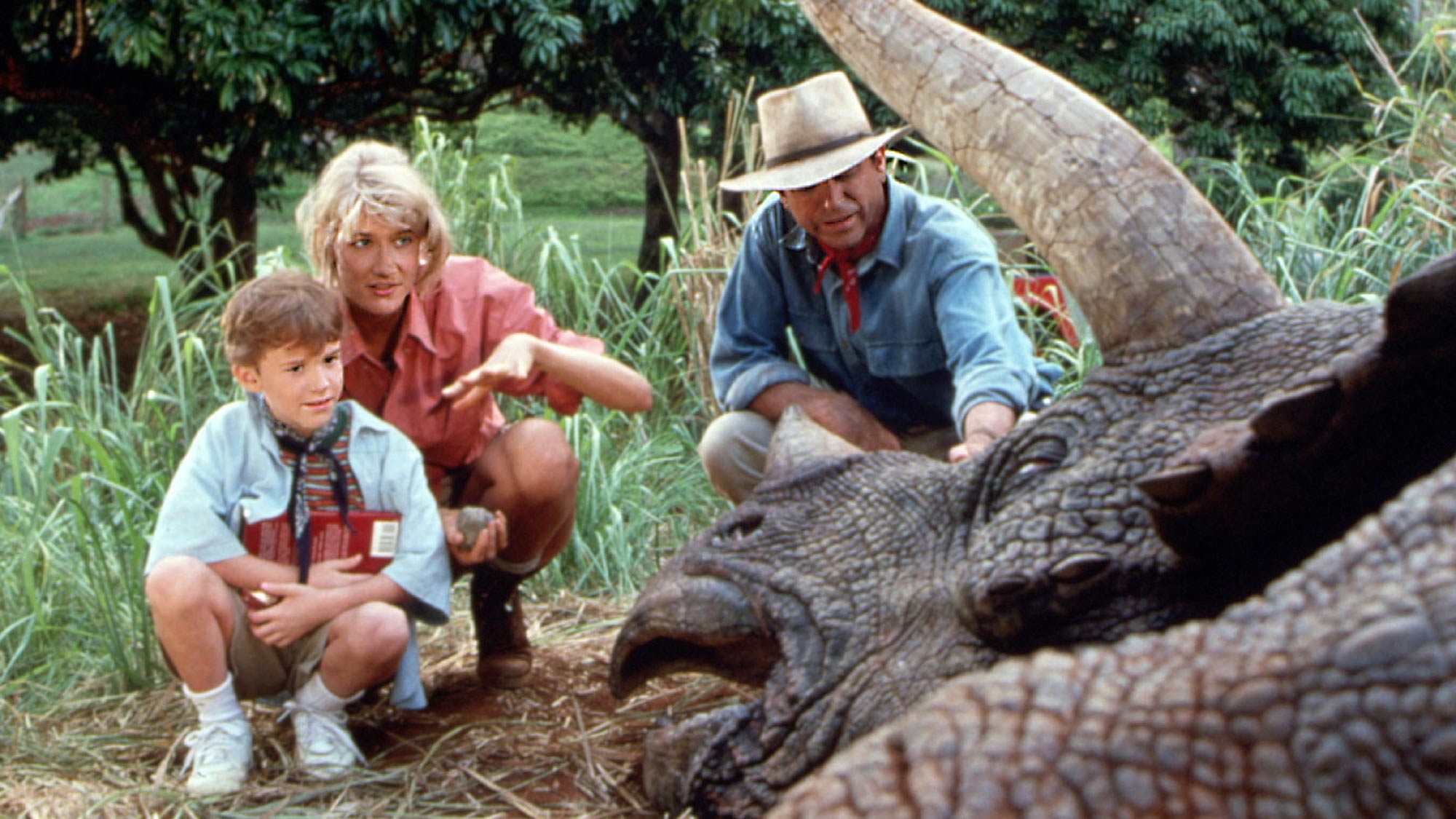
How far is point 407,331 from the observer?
11.6 feet

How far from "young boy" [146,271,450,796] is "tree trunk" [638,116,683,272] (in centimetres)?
737

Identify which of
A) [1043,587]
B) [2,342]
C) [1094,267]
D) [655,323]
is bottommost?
[2,342]

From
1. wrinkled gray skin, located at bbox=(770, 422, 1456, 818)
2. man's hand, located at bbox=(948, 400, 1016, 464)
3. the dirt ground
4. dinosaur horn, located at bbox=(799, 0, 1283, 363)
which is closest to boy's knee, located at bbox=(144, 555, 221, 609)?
man's hand, located at bbox=(948, 400, 1016, 464)

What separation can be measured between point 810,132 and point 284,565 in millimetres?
1628

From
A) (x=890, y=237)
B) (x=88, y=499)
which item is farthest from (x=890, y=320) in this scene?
(x=88, y=499)

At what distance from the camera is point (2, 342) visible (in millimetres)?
12391

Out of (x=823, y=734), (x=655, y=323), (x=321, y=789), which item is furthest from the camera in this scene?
(x=655, y=323)

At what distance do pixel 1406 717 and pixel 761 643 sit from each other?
4.24 ft

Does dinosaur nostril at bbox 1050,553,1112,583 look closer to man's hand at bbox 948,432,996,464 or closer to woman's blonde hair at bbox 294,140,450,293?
man's hand at bbox 948,432,996,464

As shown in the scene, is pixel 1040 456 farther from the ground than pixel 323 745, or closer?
farther from the ground

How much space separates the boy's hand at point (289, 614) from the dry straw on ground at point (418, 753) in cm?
29

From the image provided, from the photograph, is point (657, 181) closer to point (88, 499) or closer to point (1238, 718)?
point (88, 499)

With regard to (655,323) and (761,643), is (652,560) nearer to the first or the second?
(655,323)

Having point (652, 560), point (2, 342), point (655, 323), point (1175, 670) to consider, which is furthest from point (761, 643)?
point (2, 342)
